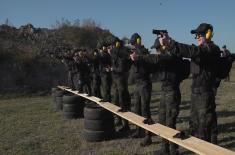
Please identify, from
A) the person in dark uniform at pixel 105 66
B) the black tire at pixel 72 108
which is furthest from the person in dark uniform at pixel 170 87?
the black tire at pixel 72 108

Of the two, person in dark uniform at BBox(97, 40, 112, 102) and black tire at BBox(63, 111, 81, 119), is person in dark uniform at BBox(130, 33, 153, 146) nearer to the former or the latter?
person in dark uniform at BBox(97, 40, 112, 102)

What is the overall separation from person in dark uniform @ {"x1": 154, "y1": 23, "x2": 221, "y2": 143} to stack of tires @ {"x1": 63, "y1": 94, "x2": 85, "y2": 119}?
593 cm

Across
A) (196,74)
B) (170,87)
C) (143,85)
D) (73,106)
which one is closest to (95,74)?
(73,106)

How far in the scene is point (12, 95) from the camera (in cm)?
2236

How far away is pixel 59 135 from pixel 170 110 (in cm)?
386

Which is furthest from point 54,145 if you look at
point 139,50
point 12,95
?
point 12,95

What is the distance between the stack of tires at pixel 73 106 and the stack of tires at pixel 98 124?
3104mm

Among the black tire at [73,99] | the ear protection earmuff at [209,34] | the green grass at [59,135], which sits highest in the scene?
the ear protection earmuff at [209,34]

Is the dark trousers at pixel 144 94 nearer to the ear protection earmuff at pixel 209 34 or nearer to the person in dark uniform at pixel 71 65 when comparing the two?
the ear protection earmuff at pixel 209 34

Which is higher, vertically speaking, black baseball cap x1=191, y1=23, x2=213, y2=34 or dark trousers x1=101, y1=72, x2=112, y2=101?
black baseball cap x1=191, y1=23, x2=213, y2=34

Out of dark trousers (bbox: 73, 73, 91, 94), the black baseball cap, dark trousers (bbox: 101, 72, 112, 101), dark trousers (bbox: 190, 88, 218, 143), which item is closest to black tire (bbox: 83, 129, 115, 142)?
dark trousers (bbox: 190, 88, 218, 143)

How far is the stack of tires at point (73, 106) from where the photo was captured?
12386 millimetres

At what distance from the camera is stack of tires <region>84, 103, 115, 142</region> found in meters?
9.15

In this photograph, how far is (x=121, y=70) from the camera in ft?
32.9
